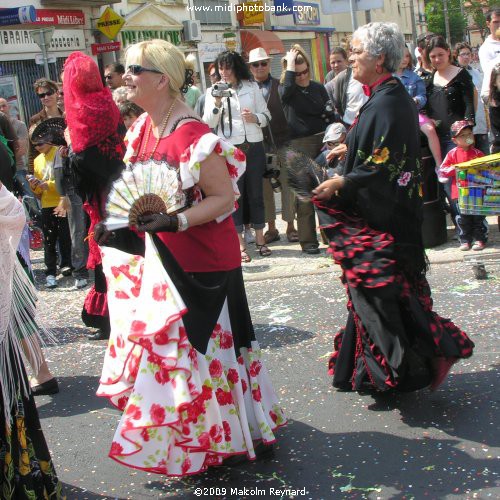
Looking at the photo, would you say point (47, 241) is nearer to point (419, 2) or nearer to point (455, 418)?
point (455, 418)

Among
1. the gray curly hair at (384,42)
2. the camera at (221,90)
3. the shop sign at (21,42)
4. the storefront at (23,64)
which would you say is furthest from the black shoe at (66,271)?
the shop sign at (21,42)

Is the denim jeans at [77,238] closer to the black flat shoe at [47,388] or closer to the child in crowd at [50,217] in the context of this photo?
the child in crowd at [50,217]

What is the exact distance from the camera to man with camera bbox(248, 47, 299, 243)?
29.5 ft

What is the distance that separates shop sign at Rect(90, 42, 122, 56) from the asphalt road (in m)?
17.6

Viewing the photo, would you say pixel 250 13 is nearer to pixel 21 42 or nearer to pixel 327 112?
pixel 21 42

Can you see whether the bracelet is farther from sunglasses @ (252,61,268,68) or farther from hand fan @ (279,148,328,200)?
sunglasses @ (252,61,268,68)

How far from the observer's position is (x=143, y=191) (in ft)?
11.4

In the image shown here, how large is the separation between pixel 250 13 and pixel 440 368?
96.4 ft

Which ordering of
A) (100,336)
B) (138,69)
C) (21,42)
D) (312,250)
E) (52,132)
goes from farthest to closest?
1. (21,42)
2. (312,250)
3. (52,132)
4. (100,336)
5. (138,69)

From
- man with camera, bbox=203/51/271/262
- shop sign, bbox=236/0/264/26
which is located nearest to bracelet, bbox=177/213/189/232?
man with camera, bbox=203/51/271/262

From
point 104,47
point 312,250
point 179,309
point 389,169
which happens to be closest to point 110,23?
point 104,47

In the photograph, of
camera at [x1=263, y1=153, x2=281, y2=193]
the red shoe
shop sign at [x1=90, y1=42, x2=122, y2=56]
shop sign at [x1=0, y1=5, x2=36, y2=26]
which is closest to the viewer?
the red shoe

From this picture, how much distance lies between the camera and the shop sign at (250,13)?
32.0 meters

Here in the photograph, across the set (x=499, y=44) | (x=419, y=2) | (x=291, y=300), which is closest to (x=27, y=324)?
(x=291, y=300)
